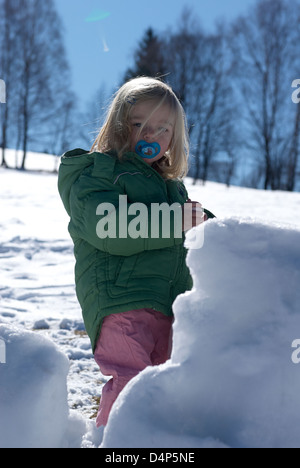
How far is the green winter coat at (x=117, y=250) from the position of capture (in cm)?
176

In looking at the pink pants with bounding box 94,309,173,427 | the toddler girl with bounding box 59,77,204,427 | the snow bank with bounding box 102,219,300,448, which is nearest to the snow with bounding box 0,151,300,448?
the snow bank with bounding box 102,219,300,448

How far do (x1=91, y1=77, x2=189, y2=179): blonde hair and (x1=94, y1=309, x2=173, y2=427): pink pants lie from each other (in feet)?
2.00

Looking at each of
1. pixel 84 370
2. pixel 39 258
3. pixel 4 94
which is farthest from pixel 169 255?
pixel 4 94

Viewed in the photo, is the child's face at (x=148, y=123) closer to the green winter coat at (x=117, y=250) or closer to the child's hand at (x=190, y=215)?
the green winter coat at (x=117, y=250)

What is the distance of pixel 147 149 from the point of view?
195cm

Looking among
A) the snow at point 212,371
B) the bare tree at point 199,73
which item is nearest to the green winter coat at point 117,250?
the snow at point 212,371

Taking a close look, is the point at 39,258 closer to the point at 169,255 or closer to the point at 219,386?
the point at 169,255

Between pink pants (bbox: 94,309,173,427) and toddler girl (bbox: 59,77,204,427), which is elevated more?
toddler girl (bbox: 59,77,204,427)

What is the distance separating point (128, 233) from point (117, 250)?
9cm

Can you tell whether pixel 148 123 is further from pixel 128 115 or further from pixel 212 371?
pixel 212 371

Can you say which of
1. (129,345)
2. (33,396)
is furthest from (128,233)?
(33,396)

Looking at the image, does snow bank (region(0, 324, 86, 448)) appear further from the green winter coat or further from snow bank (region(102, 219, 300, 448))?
the green winter coat

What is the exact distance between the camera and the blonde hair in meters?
1.97
